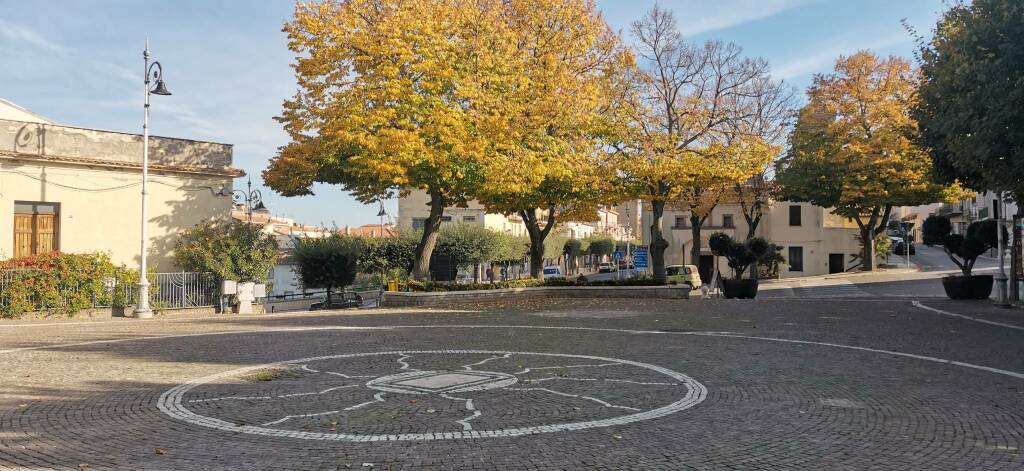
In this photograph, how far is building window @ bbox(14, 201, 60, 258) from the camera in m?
22.4

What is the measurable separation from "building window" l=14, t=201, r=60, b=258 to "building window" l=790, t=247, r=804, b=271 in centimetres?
5091

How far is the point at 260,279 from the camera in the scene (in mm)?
24781

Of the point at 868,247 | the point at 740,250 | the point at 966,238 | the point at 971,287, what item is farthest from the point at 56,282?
the point at 868,247

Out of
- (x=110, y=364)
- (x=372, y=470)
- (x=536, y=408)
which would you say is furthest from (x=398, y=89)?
(x=372, y=470)

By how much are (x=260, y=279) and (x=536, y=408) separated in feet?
64.9

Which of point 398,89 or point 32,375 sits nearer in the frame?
point 32,375

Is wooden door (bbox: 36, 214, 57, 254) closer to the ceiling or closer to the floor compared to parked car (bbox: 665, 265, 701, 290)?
closer to the ceiling

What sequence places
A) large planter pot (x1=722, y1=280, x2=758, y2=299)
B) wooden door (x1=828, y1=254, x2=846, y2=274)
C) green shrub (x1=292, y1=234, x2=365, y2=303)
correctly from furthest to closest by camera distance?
1. wooden door (x1=828, y1=254, x2=846, y2=274)
2. green shrub (x1=292, y1=234, x2=365, y2=303)
3. large planter pot (x1=722, y1=280, x2=758, y2=299)

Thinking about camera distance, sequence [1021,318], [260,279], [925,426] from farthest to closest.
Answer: [260,279]
[1021,318]
[925,426]

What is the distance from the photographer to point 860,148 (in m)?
39.8

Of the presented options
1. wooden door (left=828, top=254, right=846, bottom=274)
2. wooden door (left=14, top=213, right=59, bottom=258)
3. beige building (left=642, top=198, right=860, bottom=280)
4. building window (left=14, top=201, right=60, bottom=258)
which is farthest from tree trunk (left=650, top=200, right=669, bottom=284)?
wooden door (left=828, top=254, right=846, bottom=274)

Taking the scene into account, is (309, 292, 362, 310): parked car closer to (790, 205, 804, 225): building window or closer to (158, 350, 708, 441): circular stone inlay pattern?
(158, 350, 708, 441): circular stone inlay pattern

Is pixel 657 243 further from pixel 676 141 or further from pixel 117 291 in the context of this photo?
pixel 117 291

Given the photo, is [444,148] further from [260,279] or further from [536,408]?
[536,408]
